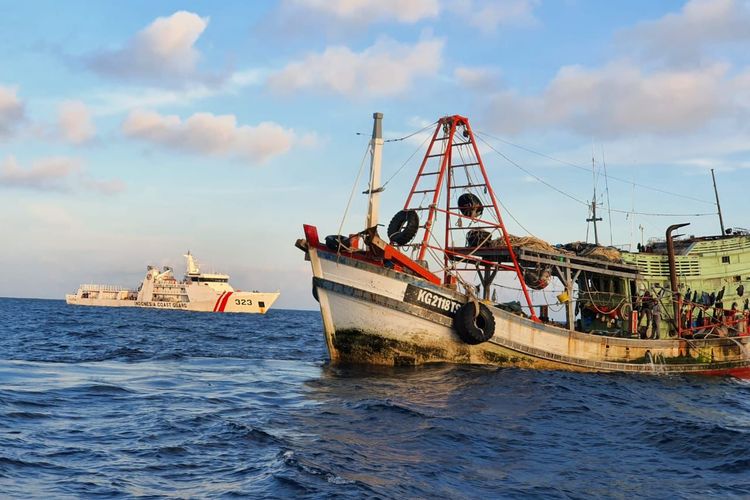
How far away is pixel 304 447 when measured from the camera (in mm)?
10695

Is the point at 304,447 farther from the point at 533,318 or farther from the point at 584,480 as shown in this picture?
the point at 533,318

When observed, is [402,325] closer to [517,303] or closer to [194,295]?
[517,303]

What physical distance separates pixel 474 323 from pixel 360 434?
30.8ft

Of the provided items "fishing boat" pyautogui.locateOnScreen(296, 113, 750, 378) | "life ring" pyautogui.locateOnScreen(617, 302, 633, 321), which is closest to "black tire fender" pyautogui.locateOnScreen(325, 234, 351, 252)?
"fishing boat" pyautogui.locateOnScreen(296, 113, 750, 378)

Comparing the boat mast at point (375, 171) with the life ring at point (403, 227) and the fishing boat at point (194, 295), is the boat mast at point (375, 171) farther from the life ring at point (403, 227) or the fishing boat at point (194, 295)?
the fishing boat at point (194, 295)

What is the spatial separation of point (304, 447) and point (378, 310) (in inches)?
392

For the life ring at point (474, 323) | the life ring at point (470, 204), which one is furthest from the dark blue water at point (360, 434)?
the life ring at point (470, 204)

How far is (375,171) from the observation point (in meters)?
21.7

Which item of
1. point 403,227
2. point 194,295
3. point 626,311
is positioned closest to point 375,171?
point 403,227

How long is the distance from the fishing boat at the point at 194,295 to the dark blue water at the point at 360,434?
71247 millimetres

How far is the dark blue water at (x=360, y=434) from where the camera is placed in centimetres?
894

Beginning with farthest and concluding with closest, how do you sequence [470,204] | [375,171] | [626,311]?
[626,311] → [470,204] → [375,171]

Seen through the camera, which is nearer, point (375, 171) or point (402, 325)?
point (402, 325)

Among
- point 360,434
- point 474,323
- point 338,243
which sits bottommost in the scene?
point 360,434
